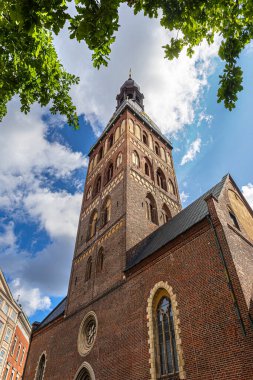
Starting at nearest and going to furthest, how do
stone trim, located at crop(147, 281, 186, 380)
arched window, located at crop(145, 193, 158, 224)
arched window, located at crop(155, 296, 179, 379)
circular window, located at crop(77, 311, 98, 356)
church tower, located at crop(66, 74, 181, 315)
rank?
stone trim, located at crop(147, 281, 186, 380) → arched window, located at crop(155, 296, 179, 379) → circular window, located at crop(77, 311, 98, 356) → church tower, located at crop(66, 74, 181, 315) → arched window, located at crop(145, 193, 158, 224)

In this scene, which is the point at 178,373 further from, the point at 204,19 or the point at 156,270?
the point at 204,19

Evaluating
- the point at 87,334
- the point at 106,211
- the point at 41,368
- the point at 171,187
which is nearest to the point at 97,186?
the point at 106,211

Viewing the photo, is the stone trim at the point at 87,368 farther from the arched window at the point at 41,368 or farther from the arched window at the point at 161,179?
the arched window at the point at 161,179

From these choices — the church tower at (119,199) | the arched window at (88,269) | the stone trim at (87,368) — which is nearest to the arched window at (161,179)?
the church tower at (119,199)

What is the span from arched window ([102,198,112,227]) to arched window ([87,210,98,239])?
3.09ft

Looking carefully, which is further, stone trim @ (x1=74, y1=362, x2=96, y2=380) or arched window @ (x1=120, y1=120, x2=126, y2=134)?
arched window @ (x1=120, y1=120, x2=126, y2=134)

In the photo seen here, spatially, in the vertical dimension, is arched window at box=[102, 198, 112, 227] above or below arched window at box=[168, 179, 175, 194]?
below

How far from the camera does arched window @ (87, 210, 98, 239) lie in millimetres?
18786

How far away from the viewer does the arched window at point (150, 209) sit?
57.9 ft

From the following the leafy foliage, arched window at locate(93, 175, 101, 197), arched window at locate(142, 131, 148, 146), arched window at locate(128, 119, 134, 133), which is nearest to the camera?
the leafy foliage

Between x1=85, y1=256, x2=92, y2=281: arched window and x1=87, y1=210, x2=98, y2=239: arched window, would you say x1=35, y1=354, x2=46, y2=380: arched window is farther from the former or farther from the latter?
x1=87, y1=210, x2=98, y2=239: arched window

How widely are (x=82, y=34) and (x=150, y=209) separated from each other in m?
14.9

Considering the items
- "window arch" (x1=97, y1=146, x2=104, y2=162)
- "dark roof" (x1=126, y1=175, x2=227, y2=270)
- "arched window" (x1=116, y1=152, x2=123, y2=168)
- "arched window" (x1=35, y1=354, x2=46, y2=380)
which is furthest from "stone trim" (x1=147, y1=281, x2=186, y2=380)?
"window arch" (x1=97, y1=146, x2=104, y2=162)

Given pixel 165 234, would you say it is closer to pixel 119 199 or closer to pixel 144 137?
pixel 119 199
